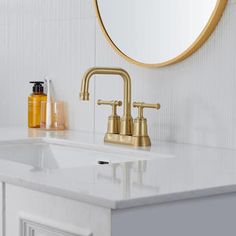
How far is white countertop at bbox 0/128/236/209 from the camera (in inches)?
43.2

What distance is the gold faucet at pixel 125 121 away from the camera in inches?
67.4

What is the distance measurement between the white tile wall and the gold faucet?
0.37 ft

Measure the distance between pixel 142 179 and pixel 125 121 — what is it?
0.53 metres

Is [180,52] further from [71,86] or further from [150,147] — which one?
[71,86]

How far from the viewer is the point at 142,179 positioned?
1.24m

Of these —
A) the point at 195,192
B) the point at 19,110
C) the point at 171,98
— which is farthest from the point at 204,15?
the point at 19,110

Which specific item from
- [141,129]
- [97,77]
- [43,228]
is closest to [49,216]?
[43,228]

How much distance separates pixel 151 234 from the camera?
3.71 ft

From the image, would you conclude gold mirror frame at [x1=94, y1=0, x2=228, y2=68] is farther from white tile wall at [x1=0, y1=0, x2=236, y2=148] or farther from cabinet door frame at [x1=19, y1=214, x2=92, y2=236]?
cabinet door frame at [x1=19, y1=214, x2=92, y2=236]

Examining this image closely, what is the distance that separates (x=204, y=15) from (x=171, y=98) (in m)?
0.26

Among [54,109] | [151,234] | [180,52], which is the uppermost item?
[180,52]

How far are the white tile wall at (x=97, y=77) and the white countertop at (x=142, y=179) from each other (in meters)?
0.16

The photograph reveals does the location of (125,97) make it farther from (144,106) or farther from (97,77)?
(97,77)

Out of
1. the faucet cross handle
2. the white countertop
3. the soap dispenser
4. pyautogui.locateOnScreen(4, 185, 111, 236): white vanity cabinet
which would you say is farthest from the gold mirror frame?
pyautogui.locateOnScreen(4, 185, 111, 236): white vanity cabinet
